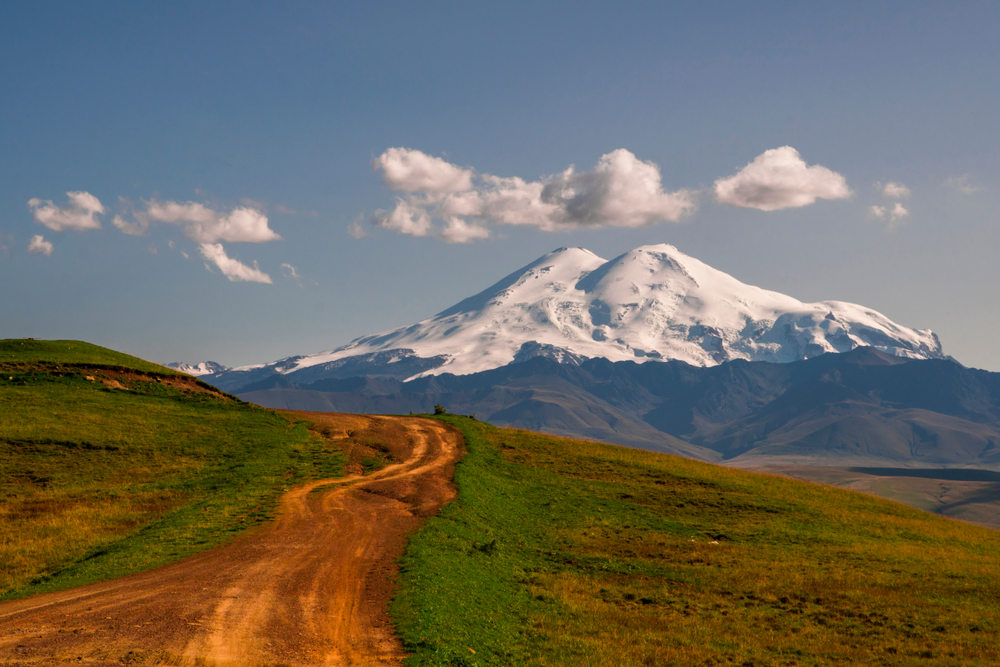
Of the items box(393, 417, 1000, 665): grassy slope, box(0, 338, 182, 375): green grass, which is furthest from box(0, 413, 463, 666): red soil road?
box(0, 338, 182, 375): green grass

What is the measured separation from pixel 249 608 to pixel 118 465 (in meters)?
27.4

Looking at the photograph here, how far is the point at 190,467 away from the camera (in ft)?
154

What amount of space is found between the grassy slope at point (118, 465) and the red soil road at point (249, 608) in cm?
275

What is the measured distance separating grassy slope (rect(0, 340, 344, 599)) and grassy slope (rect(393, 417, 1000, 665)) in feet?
38.5

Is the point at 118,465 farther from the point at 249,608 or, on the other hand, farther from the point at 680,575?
the point at 680,575

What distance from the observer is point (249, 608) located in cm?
2409

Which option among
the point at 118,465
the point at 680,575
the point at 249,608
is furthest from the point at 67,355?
the point at 680,575

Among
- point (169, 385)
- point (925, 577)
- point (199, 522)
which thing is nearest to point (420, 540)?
point (199, 522)

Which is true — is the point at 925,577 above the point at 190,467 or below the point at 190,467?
below

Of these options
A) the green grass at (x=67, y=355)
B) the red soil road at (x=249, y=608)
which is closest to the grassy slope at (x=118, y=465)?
the green grass at (x=67, y=355)

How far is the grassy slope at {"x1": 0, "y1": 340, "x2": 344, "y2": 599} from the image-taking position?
32.3 metres

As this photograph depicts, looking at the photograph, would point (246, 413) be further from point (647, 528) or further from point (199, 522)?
point (647, 528)

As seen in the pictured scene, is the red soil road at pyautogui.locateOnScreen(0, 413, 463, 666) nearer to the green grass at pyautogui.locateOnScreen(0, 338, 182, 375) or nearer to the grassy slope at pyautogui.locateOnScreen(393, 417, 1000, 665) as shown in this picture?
the grassy slope at pyautogui.locateOnScreen(393, 417, 1000, 665)

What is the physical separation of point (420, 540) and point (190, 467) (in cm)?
→ 2181
